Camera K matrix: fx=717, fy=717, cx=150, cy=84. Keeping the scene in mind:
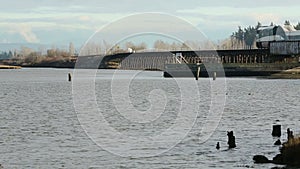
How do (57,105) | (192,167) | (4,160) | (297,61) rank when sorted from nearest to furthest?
1. (192,167)
2. (4,160)
3. (57,105)
4. (297,61)

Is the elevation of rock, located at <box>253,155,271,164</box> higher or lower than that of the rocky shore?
lower

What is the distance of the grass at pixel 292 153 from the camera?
116ft

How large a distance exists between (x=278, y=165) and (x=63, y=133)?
23.5 metres

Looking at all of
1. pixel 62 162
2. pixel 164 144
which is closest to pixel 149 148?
pixel 164 144

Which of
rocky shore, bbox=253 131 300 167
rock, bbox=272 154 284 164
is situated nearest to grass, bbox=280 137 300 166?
rocky shore, bbox=253 131 300 167

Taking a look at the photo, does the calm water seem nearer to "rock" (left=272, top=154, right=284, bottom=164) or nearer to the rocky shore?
"rock" (left=272, top=154, right=284, bottom=164)

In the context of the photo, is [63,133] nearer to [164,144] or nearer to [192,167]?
[164,144]

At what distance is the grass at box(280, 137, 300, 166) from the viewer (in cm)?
3525

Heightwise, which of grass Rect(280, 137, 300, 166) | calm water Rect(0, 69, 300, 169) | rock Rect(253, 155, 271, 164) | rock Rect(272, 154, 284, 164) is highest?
grass Rect(280, 137, 300, 166)

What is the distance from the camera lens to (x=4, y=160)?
4147 centimetres

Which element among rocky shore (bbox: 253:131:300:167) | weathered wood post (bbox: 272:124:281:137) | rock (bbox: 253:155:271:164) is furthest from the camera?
weathered wood post (bbox: 272:124:281:137)

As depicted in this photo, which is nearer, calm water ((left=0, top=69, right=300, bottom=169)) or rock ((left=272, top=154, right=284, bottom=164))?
rock ((left=272, top=154, right=284, bottom=164))

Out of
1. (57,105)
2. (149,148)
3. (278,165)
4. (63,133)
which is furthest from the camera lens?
(57,105)

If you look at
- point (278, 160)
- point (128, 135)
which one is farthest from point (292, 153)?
point (128, 135)
